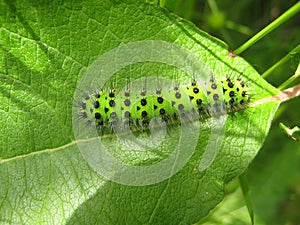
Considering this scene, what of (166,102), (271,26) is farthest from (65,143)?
(271,26)

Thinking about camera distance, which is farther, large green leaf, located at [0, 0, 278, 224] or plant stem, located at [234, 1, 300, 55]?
plant stem, located at [234, 1, 300, 55]

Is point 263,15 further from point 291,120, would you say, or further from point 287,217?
point 287,217

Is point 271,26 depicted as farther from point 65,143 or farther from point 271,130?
point 271,130

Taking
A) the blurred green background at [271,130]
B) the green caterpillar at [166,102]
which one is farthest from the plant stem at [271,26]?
the blurred green background at [271,130]

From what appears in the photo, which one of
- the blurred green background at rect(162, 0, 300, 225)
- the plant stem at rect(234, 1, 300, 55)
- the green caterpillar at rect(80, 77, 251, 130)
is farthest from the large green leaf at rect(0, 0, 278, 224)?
the blurred green background at rect(162, 0, 300, 225)

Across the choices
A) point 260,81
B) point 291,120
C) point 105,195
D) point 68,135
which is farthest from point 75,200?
point 291,120

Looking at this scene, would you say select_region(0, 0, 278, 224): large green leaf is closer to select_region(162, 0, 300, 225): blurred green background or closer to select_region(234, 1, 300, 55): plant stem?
select_region(234, 1, 300, 55): plant stem
